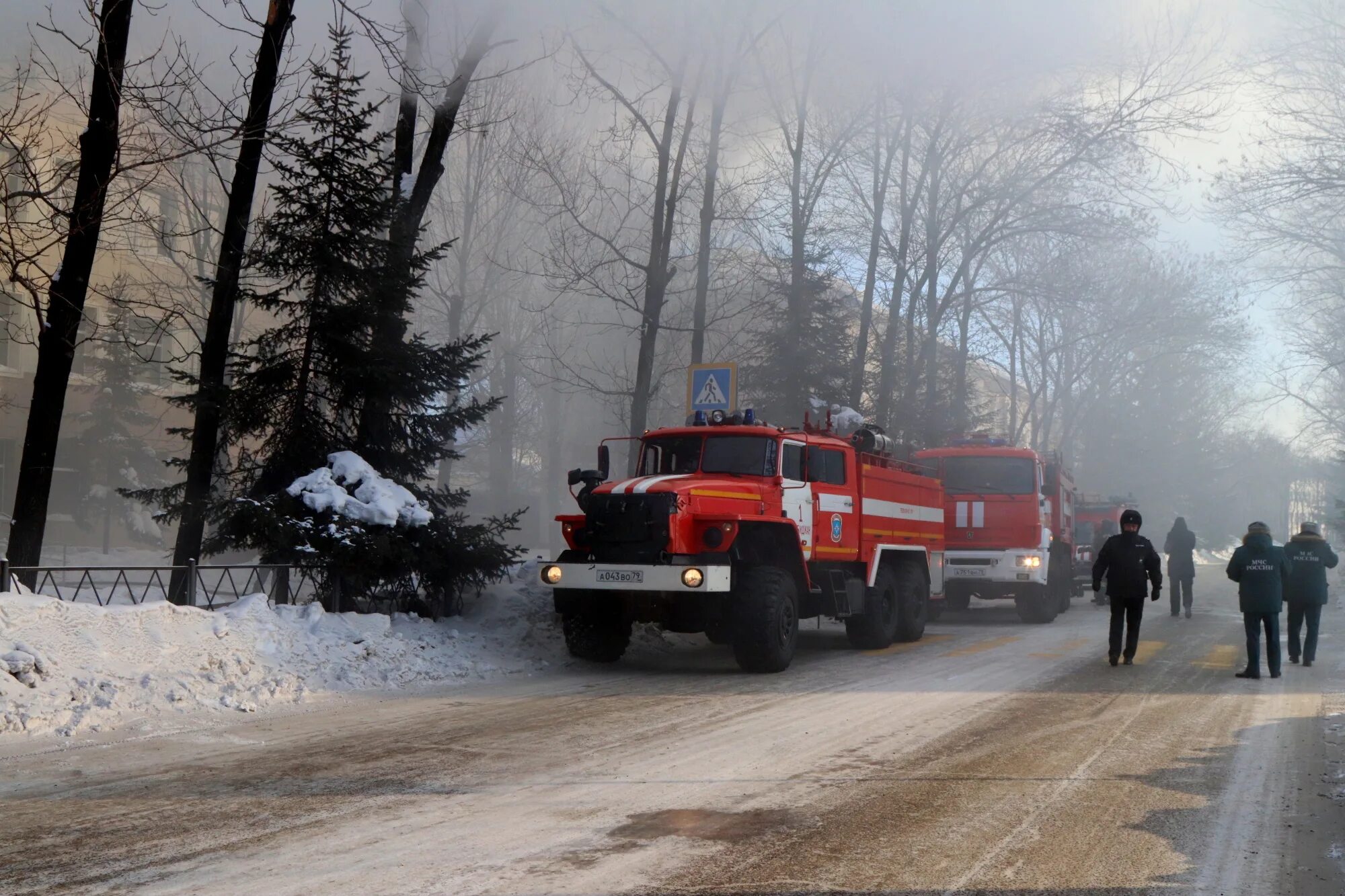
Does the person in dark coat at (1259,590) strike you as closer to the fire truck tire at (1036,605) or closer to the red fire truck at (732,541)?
the red fire truck at (732,541)

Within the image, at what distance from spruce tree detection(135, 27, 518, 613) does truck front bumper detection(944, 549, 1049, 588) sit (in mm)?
9876

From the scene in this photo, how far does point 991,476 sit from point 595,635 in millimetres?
10683

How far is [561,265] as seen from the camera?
20.9 metres

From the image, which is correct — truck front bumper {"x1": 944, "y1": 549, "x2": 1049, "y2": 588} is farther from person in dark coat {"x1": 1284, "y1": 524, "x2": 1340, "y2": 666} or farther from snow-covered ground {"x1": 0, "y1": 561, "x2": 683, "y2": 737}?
snow-covered ground {"x1": 0, "y1": 561, "x2": 683, "y2": 737}

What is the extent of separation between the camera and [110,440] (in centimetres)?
3478

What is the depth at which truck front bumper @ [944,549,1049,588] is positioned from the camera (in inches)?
806

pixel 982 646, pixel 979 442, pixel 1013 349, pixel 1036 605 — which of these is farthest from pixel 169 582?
pixel 1013 349

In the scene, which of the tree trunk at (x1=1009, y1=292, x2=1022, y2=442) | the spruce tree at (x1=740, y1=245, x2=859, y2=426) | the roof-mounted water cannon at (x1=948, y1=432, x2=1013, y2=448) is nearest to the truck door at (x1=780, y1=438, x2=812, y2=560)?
the roof-mounted water cannon at (x1=948, y1=432, x2=1013, y2=448)

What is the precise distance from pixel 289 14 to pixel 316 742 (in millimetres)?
8689

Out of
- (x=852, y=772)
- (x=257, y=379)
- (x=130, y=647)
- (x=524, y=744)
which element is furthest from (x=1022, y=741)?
(x=257, y=379)

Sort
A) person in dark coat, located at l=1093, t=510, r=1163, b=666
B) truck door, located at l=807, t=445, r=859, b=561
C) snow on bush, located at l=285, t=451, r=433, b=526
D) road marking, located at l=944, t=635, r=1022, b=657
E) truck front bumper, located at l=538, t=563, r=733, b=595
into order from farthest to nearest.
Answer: road marking, located at l=944, t=635, r=1022, b=657 → truck door, located at l=807, t=445, r=859, b=561 → person in dark coat, located at l=1093, t=510, r=1163, b=666 → snow on bush, located at l=285, t=451, r=433, b=526 → truck front bumper, located at l=538, t=563, r=733, b=595

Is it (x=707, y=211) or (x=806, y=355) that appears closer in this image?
(x=707, y=211)

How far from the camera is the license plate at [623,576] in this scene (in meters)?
11.7

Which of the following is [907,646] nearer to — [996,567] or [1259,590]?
[1259,590]
